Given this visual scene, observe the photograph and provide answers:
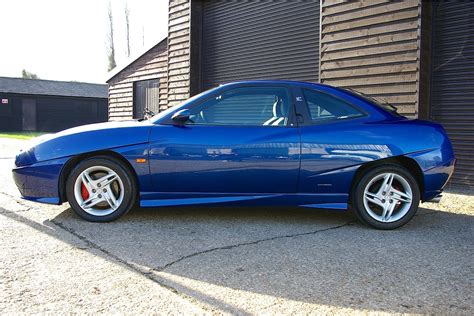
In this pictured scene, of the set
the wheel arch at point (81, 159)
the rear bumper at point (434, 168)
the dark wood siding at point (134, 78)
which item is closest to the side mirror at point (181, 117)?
the wheel arch at point (81, 159)

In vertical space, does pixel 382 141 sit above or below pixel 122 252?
above

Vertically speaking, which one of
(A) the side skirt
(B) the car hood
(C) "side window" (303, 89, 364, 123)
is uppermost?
(C) "side window" (303, 89, 364, 123)

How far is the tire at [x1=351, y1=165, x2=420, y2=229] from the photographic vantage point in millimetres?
4062

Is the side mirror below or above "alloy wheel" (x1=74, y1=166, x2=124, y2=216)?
above

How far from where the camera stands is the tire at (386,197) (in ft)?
13.3

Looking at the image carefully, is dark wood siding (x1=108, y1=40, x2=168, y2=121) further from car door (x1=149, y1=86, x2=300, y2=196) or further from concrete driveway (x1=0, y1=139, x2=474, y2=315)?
concrete driveway (x1=0, y1=139, x2=474, y2=315)

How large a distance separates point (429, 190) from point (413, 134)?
0.56 metres

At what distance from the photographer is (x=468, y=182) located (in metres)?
6.49

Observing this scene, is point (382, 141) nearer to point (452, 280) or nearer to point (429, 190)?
point (429, 190)

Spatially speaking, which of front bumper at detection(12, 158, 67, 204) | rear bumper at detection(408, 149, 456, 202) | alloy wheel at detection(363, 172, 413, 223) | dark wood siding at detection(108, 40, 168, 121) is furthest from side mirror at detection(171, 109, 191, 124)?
dark wood siding at detection(108, 40, 168, 121)

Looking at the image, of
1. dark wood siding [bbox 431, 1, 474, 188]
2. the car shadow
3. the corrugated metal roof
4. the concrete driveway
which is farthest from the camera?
the corrugated metal roof

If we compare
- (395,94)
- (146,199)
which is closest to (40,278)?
(146,199)

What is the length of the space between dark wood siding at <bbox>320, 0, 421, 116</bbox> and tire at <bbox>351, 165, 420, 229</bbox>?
2952 millimetres

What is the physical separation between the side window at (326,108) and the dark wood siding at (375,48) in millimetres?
2959
